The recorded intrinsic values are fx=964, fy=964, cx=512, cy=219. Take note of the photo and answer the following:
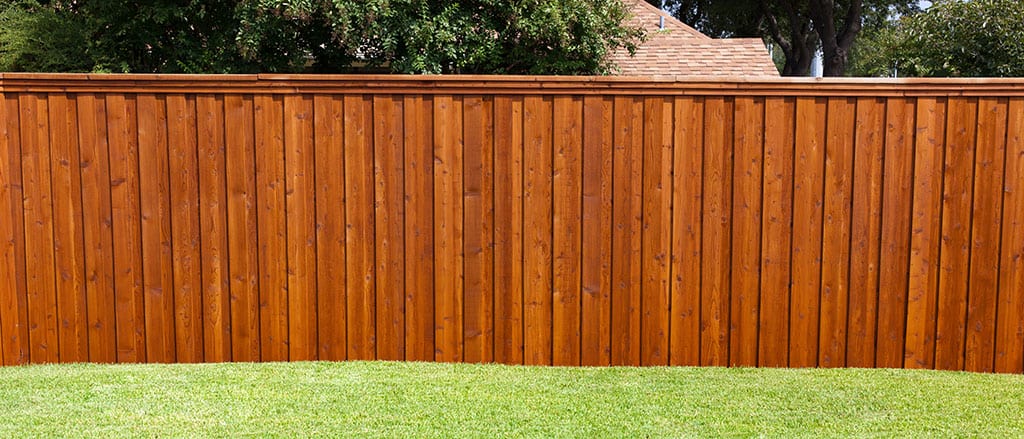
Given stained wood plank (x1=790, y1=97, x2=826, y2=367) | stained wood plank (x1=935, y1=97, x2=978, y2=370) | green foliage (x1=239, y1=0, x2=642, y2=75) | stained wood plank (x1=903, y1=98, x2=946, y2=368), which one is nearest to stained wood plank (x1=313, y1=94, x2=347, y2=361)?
stained wood plank (x1=790, y1=97, x2=826, y2=367)

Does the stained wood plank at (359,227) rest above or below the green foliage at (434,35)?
below

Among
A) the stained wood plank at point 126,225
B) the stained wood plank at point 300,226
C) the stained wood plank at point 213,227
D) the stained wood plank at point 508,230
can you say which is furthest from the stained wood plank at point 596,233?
the stained wood plank at point 126,225

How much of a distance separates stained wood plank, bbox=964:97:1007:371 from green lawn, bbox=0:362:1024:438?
18cm

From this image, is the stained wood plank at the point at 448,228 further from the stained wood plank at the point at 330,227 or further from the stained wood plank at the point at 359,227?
the stained wood plank at the point at 330,227

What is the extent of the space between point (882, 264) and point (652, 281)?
47.0 inches

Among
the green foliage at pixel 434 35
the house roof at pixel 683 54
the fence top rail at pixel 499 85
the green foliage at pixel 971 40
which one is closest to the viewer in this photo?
the fence top rail at pixel 499 85

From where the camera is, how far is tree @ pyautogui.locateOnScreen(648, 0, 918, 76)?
2827 centimetres

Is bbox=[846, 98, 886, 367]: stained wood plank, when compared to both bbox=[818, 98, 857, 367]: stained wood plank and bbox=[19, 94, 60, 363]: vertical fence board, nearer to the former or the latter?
bbox=[818, 98, 857, 367]: stained wood plank

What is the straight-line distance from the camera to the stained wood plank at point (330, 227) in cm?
496

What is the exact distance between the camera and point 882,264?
501 centimetres

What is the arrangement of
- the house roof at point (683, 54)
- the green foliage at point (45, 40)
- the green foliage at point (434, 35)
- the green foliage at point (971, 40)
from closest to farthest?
1. the green foliage at point (971, 40)
2. the green foliage at point (434, 35)
3. the green foliage at point (45, 40)
4. the house roof at point (683, 54)

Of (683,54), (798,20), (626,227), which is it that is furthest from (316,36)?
(798,20)

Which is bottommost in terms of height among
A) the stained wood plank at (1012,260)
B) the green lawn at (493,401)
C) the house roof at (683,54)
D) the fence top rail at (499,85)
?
the green lawn at (493,401)

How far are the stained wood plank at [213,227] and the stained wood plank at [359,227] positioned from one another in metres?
0.64
